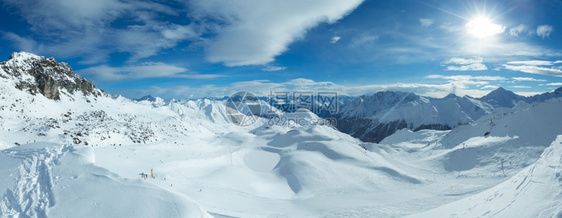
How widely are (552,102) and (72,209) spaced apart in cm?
5945

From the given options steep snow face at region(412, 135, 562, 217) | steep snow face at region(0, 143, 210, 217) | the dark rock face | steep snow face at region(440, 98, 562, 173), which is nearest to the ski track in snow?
steep snow face at region(0, 143, 210, 217)

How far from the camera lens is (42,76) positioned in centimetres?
5322

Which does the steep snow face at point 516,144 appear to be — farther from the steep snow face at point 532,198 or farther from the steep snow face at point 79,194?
the steep snow face at point 79,194

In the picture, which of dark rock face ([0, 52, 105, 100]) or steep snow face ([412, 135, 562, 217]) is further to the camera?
dark rock face ([0, 52, 105, 100])

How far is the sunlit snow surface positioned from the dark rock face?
12.4 feet

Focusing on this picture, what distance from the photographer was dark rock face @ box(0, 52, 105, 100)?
49219 millimetres

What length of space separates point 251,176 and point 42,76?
58.8m

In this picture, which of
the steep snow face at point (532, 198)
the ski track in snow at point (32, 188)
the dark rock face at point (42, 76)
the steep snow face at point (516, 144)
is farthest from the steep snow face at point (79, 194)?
the dark rock face at point (42, 76)

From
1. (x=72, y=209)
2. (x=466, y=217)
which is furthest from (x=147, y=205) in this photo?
(x=466, y=217)

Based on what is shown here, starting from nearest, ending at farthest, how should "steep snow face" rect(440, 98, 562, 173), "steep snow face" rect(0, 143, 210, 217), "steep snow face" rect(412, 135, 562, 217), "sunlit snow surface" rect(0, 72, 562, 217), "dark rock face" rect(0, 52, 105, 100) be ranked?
"steep snow face" rect(412, 135, 562, 217)
"steep snow face" rect(0, 143, 210, 217)
"sunlit snow surface" rect(0, 72, 562, 217)
"steep snow face" rect(440, 98, 562, 173)
"dark rock face" rect(0, 52, 105, 100)

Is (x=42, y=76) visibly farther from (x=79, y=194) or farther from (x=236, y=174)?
(x=79, y=194)

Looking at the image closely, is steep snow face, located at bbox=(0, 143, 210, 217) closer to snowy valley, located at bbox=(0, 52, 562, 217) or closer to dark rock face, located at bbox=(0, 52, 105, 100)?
snowy valley, located at bbox=(0, 52, 562, 217)

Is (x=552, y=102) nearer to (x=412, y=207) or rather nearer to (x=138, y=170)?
(x=412, y=207)

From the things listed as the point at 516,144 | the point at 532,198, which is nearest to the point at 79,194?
the point at 532,198
